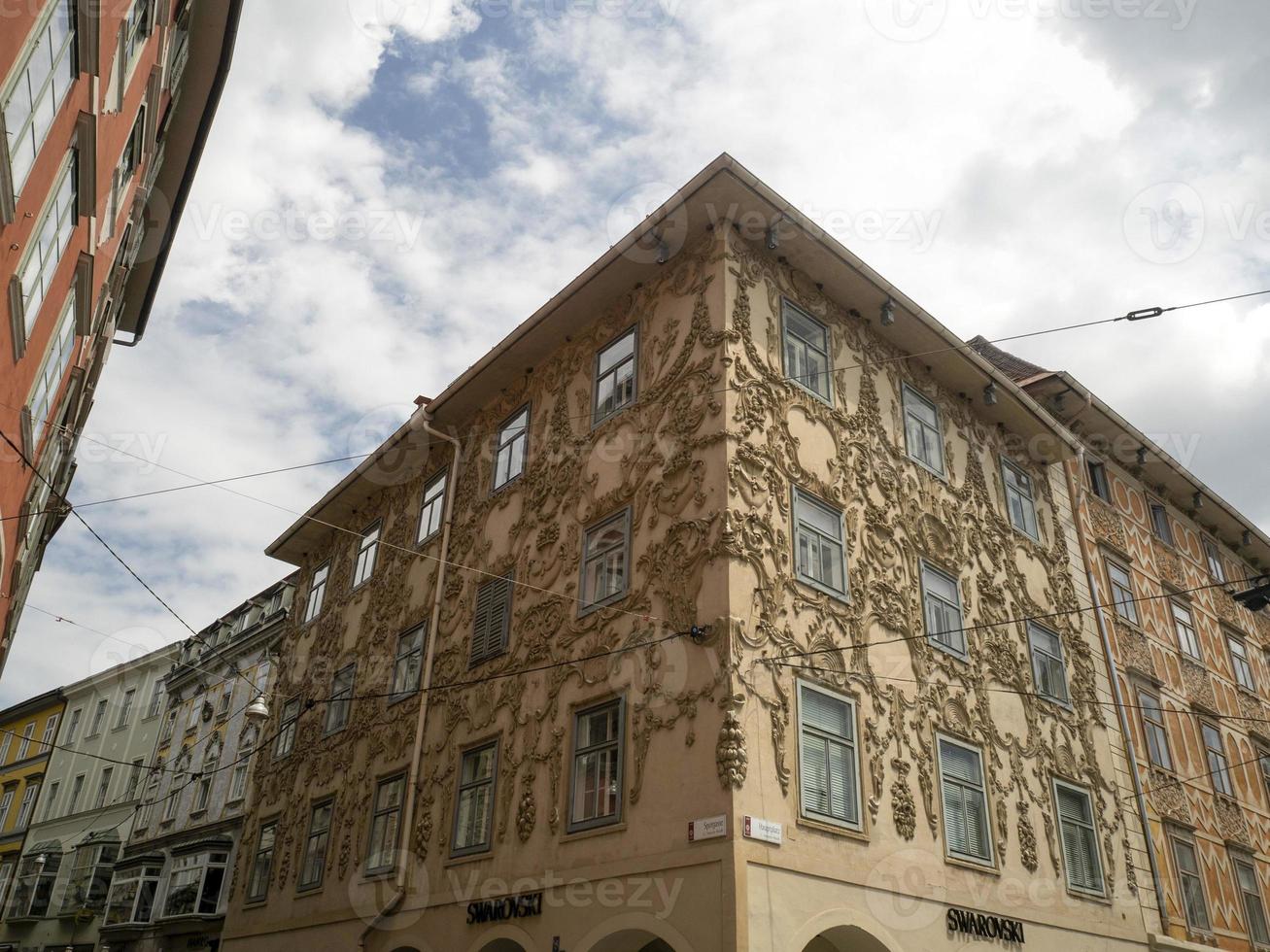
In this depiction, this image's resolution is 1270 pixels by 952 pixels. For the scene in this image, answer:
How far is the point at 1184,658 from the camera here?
23.0m

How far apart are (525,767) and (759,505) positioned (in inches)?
201

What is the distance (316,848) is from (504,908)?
23.4 ft

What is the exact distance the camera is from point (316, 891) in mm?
18750

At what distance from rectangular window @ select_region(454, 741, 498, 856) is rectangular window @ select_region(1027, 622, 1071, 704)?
9.34 metres

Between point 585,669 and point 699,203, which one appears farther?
point 699,203

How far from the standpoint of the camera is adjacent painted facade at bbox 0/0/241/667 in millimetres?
A: 9250

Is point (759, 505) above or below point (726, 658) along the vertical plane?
above

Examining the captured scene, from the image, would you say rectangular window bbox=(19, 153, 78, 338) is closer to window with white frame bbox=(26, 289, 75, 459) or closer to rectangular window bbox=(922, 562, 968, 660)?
window with white frame bbox=(26, 289, 75, 459)

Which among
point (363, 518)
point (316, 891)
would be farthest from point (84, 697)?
point (316, 891)

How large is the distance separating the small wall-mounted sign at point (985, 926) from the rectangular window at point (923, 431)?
23.5 ft

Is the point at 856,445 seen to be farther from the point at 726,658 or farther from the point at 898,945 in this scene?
the point at 898,945

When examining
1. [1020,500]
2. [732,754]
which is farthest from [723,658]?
[1020,500]

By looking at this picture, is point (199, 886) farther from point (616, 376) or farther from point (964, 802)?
point (964, 802)

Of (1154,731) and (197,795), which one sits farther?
(197,795)
